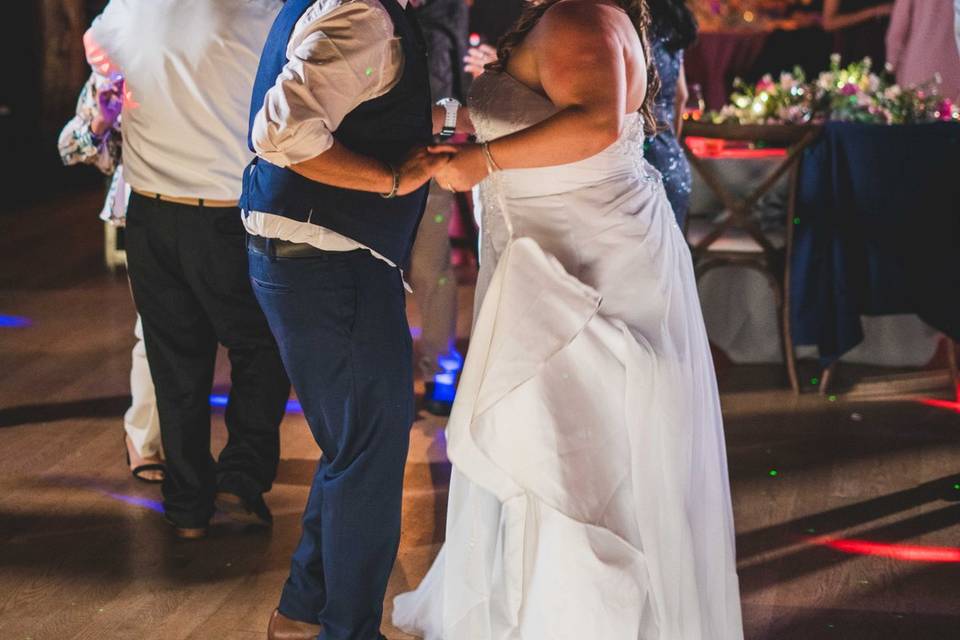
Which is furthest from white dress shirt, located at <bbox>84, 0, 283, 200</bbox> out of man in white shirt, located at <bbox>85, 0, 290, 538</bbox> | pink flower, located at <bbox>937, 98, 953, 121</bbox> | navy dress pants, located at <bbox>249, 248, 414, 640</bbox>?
pink flower, located at <bbox>937, 98, 953, 121</bbox>

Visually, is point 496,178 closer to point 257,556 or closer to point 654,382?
point 654,382

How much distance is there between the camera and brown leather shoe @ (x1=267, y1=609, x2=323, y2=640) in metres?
2.63

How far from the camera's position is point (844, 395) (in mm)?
4445

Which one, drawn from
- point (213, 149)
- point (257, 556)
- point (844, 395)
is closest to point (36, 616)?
Answer: point (257, 556)

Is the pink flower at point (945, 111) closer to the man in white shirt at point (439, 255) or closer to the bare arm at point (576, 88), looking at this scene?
the man in white shirt at point (439, 255)

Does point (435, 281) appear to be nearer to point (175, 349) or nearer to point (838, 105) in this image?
point (175, 349)

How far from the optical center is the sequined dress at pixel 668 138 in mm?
3539

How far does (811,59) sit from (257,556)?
6.69 meters

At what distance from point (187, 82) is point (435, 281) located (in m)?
1.46

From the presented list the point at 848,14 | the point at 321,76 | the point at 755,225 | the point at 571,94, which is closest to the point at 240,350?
the point at 321,76

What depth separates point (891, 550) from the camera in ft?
10.4

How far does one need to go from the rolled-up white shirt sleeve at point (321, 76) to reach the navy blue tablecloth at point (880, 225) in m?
2.73

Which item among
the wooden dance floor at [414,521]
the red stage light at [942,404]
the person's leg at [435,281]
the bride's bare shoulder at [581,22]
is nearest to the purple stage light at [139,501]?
the wooden dance floor at [414,521]

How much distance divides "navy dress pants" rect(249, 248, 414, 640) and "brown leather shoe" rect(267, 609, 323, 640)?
10 centimetres
